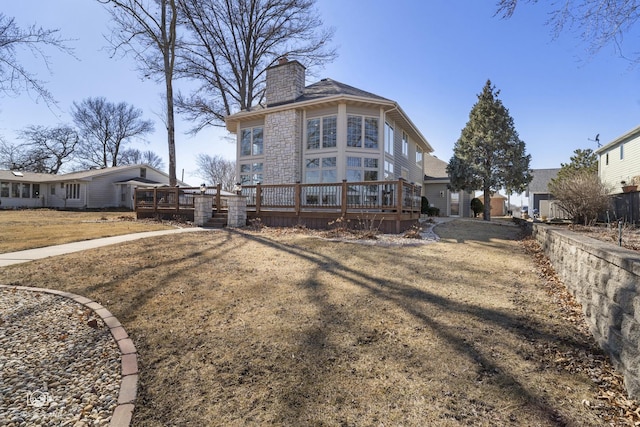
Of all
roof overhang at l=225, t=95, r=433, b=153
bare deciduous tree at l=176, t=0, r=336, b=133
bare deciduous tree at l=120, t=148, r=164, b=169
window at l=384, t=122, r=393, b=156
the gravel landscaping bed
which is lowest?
the gravel landscaping bed

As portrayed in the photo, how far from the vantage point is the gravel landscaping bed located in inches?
78.2

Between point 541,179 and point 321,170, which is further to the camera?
point 541,179

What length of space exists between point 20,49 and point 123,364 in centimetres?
778

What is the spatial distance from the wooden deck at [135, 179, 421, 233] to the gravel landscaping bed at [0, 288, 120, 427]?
672 centimetres

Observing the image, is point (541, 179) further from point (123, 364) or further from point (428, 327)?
point (123, 364)

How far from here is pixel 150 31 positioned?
15781 millimetres

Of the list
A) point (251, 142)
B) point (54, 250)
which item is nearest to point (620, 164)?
point (251, 142)

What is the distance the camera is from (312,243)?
7211 mm

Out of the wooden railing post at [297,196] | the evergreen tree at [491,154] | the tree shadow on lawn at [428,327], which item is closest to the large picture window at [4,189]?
the wooden railing post at [297,196]

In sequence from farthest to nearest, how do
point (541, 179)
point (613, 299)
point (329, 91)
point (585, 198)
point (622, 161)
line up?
point (541, 179) → point (622, 161) → point (329, 91) → point (585, 198) → point (613, 299)

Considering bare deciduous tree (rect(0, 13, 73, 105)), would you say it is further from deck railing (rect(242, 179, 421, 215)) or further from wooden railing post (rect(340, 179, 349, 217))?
wooden railing post (rect(340, 179, 349, 217))

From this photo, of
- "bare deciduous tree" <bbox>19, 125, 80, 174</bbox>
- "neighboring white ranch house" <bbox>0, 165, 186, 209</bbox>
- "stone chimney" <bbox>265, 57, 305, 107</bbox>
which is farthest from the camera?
"bare deciduous tree" <bbox>19, 125, 80, 174</bbox>

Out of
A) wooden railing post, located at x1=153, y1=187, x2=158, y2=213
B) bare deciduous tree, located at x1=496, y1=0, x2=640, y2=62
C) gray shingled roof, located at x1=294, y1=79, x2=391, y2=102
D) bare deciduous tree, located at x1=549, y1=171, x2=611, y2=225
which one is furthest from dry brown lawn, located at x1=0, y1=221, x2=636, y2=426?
gray shingled roof, located at x1=294, y1=79, x2=391, y2=102

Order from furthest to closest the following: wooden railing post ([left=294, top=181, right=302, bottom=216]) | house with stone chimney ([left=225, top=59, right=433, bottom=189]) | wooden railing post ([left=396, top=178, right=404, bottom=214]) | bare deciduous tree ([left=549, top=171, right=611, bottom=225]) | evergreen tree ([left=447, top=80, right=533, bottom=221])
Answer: evergreen tree ([left=447, top=80, right=533, bottom=221]) → house with stone chimney ([left=225, top=59, right=433, bottom=189]) → wooden railing post ([left=294, top=181, right=302, bottom=216]) → bare deciduous tree ([left=549, top=171, right=611, bottom=225]) → wooden railing post ([left=396, top=178, right=404, bottom=214])
